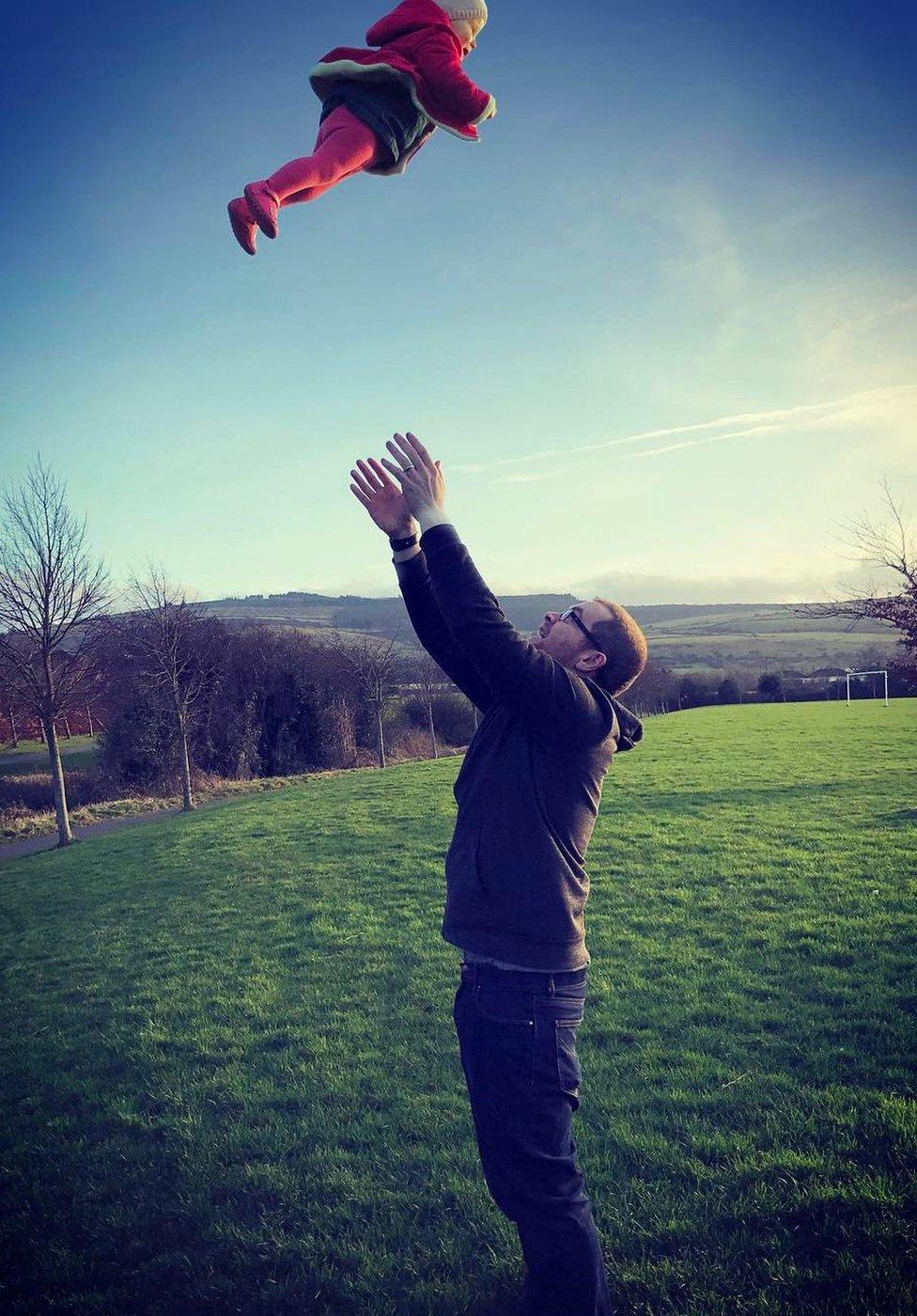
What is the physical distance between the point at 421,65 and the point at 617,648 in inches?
76.9

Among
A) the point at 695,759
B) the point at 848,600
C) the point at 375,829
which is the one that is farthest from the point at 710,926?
the point at 695,759

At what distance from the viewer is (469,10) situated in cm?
240

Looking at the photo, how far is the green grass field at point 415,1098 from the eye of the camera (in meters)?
3.22

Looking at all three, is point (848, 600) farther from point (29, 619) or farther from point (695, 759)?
point (29, 619)

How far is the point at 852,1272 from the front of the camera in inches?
119

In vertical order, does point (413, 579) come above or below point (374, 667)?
above

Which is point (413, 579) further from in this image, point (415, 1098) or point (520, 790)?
point (415, 1098)

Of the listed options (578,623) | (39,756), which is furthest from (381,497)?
(39,756)

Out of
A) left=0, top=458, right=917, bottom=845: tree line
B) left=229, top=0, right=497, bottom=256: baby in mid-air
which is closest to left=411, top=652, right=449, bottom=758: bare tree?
left=0, top=458, right=917, bottom=845: tree line

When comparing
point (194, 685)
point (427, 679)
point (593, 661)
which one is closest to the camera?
point (593, 661)

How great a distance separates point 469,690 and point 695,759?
2260 centimetres

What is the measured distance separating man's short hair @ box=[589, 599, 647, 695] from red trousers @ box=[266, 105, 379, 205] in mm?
1608

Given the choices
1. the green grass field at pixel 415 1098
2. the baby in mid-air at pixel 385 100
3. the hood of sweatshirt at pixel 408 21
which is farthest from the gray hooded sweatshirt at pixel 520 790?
the green grass field at pixel 415 1098

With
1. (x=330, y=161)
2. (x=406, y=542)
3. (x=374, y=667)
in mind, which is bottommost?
(x=374, y=667)
